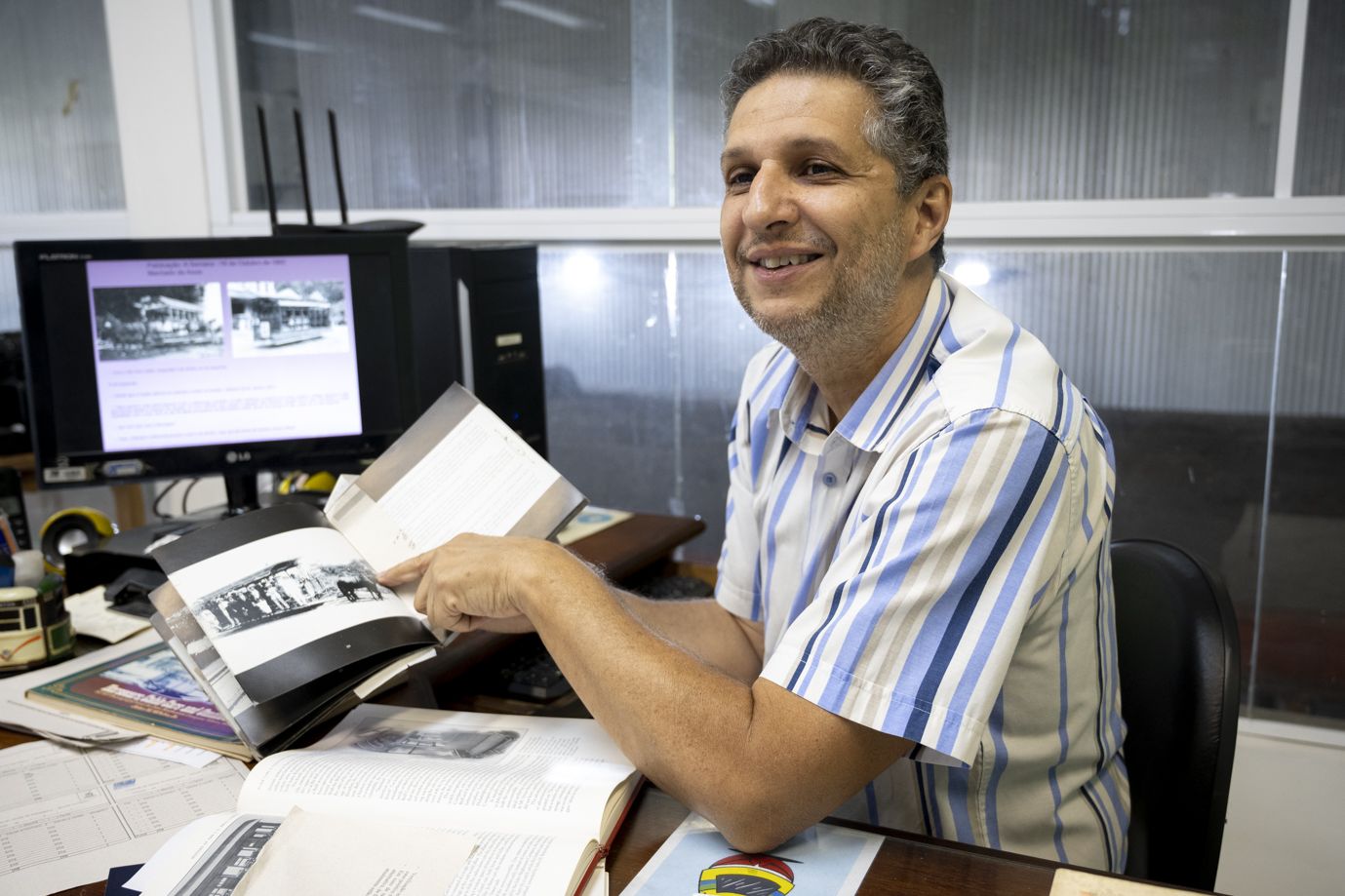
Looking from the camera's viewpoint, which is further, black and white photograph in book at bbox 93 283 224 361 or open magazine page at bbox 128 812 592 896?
black and white photograph in book at bbox 93 283 224 361

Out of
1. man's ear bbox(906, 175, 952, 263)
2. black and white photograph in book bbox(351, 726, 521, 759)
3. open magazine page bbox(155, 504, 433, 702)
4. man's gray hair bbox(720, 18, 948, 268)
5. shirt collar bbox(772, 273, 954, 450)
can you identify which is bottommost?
black and white photograph in book bbox(351, 726, 521, 759)

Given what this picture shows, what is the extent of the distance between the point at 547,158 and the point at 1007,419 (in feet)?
5.22

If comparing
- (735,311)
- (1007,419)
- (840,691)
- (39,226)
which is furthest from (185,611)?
(39,226)

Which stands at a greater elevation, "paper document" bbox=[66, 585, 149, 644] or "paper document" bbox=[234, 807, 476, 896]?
"paper document" bbox=[234, 807, 476, 896]

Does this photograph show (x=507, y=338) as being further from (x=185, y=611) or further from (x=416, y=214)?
(x=185, y=611)

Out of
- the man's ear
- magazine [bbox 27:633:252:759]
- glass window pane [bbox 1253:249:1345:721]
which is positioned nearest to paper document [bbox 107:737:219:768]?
magazine [bbox 27:633:252:759]

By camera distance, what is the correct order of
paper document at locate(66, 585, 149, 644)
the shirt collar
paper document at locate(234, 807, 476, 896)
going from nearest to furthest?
1. paper document at locate(234, 807, 476, 896)
2. the shirt collar
3. paper document at locate(66, 585, 149, 644)

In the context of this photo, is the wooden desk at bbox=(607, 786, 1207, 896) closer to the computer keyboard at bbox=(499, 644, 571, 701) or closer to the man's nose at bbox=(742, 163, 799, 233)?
the computer keyboard at bbox=(499, 644, 571, 701)

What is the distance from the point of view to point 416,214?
240 centimetres

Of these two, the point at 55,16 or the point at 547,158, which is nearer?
the point at 547,158

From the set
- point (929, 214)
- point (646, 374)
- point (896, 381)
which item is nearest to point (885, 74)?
point (929, 214)

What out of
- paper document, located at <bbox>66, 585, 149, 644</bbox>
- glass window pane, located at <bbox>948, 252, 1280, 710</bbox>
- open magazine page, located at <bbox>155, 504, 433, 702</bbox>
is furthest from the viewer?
glass window pane, located at <bbox>948, 252, 1280, 710</bbox>

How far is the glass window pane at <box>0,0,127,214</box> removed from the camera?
266 cm

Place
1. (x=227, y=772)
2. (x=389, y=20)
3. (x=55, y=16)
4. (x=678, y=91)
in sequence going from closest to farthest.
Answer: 1. (x=227, y=772)
2. (x=678, y=91)
3. (x=389, y=20)
4. (x=55, y=16)
